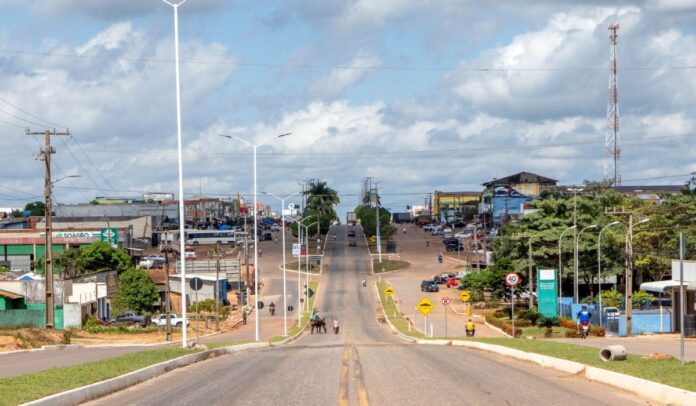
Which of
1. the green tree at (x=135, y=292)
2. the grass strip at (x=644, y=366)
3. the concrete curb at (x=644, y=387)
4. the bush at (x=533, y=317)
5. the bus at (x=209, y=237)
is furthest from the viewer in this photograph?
the bus at (x=209, y=237)

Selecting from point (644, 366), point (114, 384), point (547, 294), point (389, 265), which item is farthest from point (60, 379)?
point (389, 265)

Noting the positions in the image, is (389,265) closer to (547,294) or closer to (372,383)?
(547,294)

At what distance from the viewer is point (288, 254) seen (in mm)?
160125

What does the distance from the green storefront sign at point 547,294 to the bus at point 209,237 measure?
98404 millimetres

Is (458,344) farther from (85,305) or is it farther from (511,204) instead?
(511,204)

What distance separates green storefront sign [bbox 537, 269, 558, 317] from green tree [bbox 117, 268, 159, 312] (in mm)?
35543

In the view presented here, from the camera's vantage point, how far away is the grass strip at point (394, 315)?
223 feet

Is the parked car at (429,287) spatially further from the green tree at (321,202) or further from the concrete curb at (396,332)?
the green tree at (321,202)

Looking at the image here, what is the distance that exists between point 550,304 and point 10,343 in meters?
40.8

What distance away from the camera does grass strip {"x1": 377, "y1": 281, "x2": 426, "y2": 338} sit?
67963 mm

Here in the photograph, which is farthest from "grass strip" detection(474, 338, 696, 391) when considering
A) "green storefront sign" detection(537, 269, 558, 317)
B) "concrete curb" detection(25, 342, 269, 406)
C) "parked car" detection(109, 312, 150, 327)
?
"parked car" detection(109, 312, 150, 327)

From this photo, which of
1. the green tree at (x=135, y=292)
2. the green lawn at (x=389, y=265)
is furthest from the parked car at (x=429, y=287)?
the green tree at (x=135, y=292)

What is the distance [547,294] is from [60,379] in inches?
2237

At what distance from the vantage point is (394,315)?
89.2m
